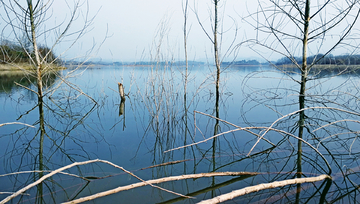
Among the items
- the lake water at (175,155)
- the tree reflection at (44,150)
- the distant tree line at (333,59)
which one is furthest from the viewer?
the distant tree line at (333,59)

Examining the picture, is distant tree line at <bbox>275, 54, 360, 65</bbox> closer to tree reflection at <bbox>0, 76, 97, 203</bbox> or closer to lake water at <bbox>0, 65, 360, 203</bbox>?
lake water at <bbox>0, 65, 360, 203</bbox>

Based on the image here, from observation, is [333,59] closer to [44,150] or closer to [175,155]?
[175,155]

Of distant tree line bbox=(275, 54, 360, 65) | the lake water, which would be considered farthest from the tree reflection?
distant tree line bbox=(275, 54, 360, 65)

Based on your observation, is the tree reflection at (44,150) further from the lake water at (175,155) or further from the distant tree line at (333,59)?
the distant tree line at (333,59)

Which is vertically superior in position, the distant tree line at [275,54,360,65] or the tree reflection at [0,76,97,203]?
the distant tree line at [275,54,360,65]

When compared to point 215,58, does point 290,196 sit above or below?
below

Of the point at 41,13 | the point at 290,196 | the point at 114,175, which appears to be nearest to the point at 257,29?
the point at 290,196

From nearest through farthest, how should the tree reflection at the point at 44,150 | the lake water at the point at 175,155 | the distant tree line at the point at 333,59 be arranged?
the lake water at the point at 175,155, the tree reflection at the point at 44,150, the distant tree line at the point at 333,59

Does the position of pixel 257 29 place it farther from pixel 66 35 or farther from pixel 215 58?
pixel 66 35

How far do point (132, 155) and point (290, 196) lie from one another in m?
1.85

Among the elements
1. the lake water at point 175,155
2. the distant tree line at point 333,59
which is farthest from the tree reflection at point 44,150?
the distant tree line at point 333,59

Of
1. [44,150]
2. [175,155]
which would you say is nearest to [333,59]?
[175,155]

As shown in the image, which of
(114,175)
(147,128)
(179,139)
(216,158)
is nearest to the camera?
(114,175)

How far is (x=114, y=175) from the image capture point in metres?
2.34
